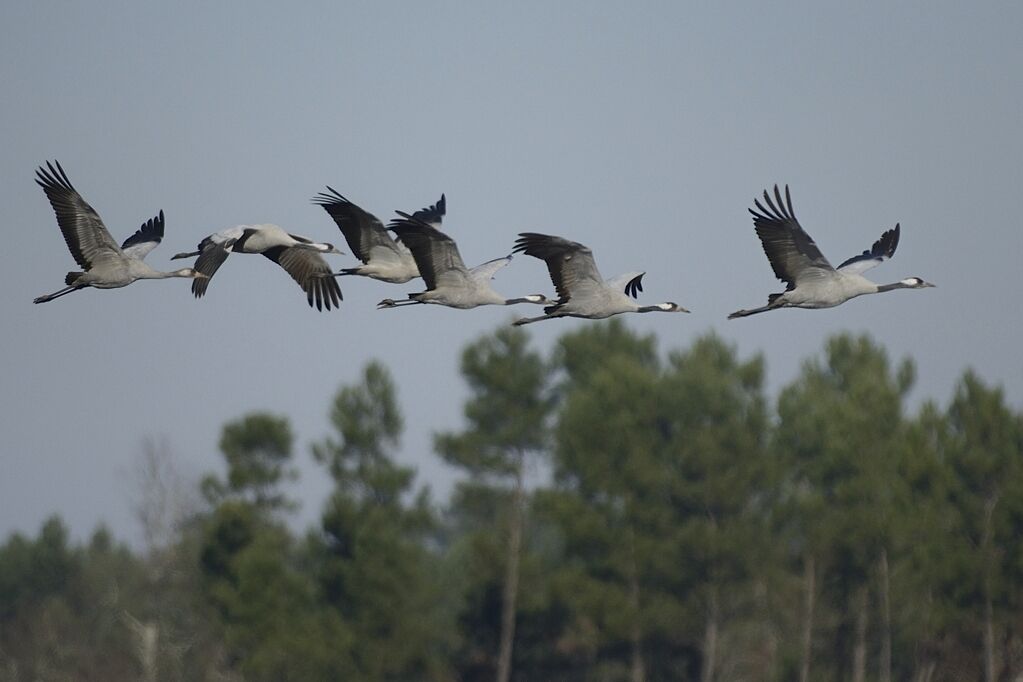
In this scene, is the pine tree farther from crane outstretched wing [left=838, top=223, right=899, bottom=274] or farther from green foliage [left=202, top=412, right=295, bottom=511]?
crane outstretched wing [left=838, top=223, right=899, bottom=274]

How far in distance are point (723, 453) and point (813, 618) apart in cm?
433

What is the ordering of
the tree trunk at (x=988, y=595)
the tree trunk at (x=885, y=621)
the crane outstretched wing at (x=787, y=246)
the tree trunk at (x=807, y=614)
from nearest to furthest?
the crane outstretched wing at (x=787, y=246) → the tree trunk at (x=988, y=595) → the tree trunk at (x=807, y=614) → the tree trunk at (x=885, y=621)

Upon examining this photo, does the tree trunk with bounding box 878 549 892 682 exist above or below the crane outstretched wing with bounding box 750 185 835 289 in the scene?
below

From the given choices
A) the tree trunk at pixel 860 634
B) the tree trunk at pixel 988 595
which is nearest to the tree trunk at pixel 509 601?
the tree trunk at pixel 860 634

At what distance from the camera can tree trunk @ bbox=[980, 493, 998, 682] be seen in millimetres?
40125

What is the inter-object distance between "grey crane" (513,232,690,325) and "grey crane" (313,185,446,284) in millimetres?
1682

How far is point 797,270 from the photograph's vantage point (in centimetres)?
2105

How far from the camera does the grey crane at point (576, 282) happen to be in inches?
829

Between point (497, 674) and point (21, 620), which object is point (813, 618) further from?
point (21, 620)

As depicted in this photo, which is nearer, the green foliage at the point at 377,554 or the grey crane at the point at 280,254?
the grey crane at the point at 280,254

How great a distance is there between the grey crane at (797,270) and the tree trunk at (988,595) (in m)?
19.6

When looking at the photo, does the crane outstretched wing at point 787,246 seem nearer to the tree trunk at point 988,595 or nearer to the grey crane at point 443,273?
the grey crane at point 443,273

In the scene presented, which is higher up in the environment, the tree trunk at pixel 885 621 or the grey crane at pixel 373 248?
the grey crane at pixel 373 248

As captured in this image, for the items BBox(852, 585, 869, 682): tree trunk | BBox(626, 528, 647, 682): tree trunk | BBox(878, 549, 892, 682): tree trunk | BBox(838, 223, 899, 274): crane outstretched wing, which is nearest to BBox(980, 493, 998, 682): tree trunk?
BBox(878, 549, 892, 682): tree trunk
